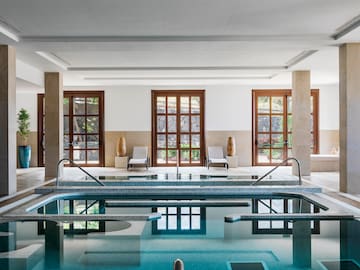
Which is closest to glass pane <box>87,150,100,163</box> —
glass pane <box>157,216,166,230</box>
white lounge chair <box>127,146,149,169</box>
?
white lounge chair <box>127,146,149,169</box>

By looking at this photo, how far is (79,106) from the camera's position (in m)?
14.1

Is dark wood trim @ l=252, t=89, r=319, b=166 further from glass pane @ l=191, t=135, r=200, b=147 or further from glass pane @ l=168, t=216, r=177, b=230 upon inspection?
glass pane @ l=168, t=216, r=177, b=230

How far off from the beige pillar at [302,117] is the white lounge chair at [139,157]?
4.55 m

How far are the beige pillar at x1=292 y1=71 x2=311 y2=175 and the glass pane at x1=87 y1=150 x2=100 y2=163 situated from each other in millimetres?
6558

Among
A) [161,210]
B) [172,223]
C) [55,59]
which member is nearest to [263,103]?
[55,59]

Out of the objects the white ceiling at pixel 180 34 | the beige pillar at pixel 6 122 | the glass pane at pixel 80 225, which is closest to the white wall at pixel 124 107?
the white ceiling at pixel 180 34

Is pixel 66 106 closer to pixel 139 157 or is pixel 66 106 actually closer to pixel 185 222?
pixel 139 157

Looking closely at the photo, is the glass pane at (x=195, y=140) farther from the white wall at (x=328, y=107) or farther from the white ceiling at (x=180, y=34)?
the white wall at (x=328, y=107)

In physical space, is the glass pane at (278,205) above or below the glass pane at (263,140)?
below

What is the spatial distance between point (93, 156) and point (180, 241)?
10.00m

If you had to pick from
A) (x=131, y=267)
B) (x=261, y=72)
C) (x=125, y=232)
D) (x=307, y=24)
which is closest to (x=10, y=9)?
(x=125, y=232)

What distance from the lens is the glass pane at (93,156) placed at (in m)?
14.0

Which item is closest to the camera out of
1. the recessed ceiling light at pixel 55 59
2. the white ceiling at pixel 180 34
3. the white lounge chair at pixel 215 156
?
the white ceiling at pixel 180 34

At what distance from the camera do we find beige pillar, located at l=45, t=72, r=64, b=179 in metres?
10.9
